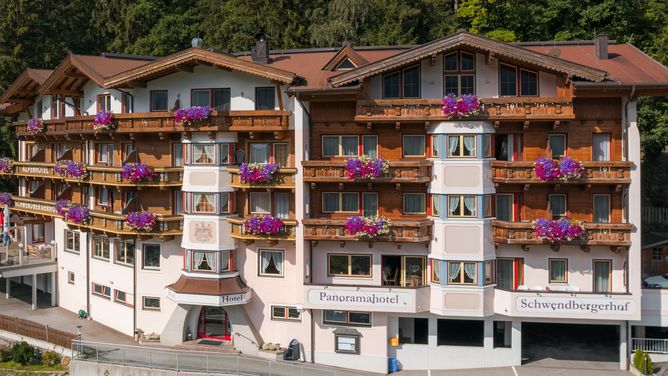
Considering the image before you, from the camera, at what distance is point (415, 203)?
28.8m

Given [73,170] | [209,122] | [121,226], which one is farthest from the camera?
[73,170]

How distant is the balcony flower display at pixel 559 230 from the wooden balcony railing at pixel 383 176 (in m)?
5.08

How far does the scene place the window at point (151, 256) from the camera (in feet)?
107

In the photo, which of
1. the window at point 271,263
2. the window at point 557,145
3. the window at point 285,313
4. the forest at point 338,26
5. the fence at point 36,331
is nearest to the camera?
the window at point 557,145

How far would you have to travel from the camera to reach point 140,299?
32531 mm

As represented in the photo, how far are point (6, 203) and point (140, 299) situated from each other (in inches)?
544

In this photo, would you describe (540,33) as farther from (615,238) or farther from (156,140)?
(156,140)

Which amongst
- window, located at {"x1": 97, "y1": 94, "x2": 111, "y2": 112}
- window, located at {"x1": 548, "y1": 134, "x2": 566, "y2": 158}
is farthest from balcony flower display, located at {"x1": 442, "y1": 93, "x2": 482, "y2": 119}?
window, located at {"x1": 97, "y1": 94, "x2": 111, "y2": 112}

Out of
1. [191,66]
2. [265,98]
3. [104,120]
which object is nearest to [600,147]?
[265,98]

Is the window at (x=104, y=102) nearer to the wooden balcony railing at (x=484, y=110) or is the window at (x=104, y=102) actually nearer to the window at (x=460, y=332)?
the wooden balcony railing at (x=484, y=110)

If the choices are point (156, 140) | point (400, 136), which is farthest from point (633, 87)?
point (156, 140)

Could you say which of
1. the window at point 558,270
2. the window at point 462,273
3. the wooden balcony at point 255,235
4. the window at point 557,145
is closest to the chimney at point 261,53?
the wooden balcony at point 255,235

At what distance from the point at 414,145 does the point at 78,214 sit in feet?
58.6

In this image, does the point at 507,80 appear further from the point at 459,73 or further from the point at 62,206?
the point at 62,206
